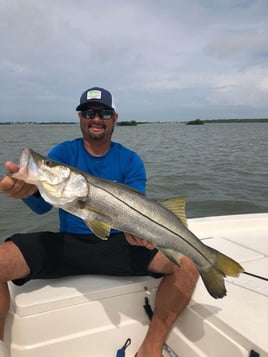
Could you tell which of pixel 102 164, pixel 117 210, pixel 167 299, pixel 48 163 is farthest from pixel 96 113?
pixel 167 299

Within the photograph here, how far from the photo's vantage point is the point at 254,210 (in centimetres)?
982

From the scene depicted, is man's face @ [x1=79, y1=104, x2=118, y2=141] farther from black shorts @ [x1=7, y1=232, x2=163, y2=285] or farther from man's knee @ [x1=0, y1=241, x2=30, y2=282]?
man's knee @ [x1=0, y1=241, x2=30, y2=282]

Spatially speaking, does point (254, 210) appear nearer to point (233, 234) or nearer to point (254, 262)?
point (233, 234)

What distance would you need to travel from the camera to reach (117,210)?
235cm

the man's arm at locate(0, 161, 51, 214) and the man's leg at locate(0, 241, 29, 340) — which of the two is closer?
the man's arm at locate(0, 161, 51, 214)

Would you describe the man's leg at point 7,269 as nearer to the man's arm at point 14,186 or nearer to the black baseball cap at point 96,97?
the man's arm at point 14,186

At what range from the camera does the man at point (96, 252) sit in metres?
2.85

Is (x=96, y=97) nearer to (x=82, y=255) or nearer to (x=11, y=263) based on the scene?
(x=82, y=255)

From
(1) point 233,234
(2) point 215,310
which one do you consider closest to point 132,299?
(2) point 215,310

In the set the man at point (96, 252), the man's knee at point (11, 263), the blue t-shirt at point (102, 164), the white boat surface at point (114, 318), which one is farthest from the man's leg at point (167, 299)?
the man's knee at point (11, 263)

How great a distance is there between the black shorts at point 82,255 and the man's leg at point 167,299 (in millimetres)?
125

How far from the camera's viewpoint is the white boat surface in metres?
2.67

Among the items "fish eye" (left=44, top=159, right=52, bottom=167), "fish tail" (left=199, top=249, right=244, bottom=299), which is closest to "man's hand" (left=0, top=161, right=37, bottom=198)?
"fish eye" (left=44, top=159, right=52, bottom=167)

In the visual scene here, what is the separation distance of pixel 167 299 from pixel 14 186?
151 cm
